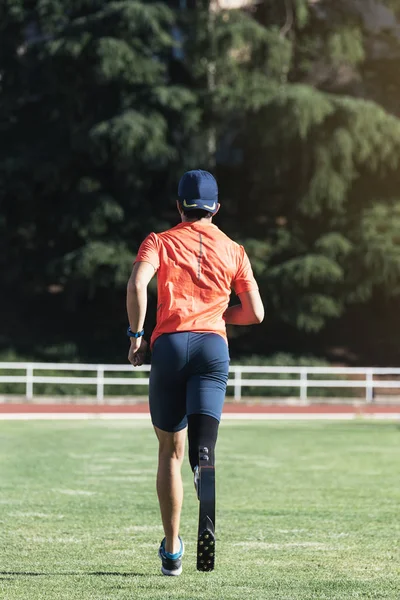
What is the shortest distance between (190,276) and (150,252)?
9.3 inches

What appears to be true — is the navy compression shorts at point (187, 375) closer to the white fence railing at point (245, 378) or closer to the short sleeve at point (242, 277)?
the short sleeve at point (242, 277)

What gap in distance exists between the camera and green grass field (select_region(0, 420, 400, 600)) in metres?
6.28

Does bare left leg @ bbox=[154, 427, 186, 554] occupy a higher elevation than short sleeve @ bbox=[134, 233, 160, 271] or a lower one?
lower

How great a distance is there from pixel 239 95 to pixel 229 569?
31.2 m

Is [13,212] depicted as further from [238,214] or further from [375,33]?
[375,33]

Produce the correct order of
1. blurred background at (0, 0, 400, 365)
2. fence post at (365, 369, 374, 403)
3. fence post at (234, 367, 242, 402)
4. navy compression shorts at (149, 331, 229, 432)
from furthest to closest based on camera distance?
blurred background at (0, 0, 400, 365) < fence post at (234, 367, 242, 402) < fence post at (365, 369, 374, 403) < navy compression shorts at (149, 331, 229, 432)

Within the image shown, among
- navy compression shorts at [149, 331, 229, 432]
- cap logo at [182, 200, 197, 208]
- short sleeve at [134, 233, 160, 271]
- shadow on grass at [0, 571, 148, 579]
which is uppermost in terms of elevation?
cap logo at [182, 200, 197, 208]

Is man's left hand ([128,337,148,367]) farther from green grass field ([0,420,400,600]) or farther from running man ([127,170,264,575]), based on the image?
green grass field ([0,420,400,600])

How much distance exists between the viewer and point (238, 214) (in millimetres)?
41000

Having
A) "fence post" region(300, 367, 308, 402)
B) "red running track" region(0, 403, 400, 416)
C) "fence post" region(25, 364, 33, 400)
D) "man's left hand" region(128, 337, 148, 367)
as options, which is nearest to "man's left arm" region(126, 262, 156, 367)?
"man's left hand" region(128, 337, 148, 367)

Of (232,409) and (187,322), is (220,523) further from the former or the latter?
(232,409)

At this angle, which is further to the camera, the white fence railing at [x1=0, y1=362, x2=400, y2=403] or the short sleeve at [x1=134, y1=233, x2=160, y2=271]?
the white fence railing at [x1=0, y1=362, x2=400, y2=403]

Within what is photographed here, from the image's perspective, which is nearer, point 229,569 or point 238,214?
point 229,569

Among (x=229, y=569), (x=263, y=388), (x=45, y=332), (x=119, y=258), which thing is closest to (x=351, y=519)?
(x=229, y=569)
